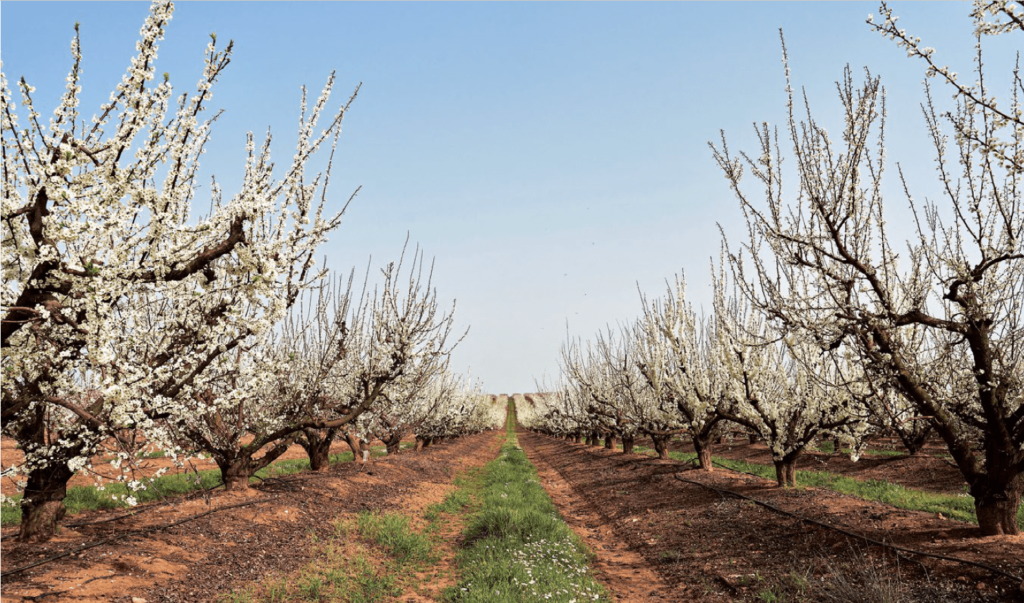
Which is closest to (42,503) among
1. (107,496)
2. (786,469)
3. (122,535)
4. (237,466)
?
(122,535)

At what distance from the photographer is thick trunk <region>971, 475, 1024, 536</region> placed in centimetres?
750

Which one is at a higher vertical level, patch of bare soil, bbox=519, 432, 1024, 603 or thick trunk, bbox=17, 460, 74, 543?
thick trunk, bbox=17, 460, 74, 543

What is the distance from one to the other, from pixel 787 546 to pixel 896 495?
25.1 ft

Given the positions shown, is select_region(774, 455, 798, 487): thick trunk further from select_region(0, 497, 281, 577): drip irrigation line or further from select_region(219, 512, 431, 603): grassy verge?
select_region(0, 497, 281, 577): drip irrigation line

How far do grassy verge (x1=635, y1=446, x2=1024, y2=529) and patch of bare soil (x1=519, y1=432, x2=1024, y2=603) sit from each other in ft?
7.01

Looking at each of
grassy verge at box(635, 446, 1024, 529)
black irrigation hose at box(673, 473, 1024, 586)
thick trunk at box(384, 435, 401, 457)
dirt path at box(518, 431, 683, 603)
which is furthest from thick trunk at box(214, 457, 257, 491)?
grassy verge at box(635, 446, 1024, 529)

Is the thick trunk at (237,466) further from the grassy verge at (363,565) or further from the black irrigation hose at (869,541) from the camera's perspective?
the black irrigation hose at (869,541)

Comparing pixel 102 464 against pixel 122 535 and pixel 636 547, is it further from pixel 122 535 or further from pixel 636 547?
pixel 636 547

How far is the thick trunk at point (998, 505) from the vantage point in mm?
7504

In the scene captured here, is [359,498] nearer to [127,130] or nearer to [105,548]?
[105,548]

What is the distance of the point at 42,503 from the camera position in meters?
8.27

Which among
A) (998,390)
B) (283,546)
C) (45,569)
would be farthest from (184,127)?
(998,390)

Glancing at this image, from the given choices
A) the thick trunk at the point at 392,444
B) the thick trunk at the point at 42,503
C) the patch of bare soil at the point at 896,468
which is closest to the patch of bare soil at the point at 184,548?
the thick trunk at the point at 42,503

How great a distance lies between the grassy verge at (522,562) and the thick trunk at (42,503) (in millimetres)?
6423
